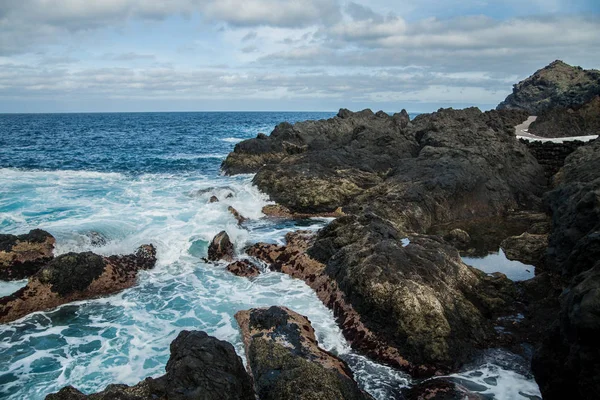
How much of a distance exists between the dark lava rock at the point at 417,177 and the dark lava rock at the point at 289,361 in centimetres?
890

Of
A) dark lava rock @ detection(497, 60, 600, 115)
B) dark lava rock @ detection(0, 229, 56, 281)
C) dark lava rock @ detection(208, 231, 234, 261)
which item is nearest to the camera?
dark lava rock @ detection(0, 229, 56, 281)

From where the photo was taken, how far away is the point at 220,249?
51.3 feet

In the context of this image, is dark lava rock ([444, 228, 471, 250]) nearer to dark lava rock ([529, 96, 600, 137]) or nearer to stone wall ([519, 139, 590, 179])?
stone wall ([519, 139, 590, 179])

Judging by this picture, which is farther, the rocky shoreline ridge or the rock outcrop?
the rock outcrop

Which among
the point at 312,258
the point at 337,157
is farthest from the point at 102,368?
the point at 337,157

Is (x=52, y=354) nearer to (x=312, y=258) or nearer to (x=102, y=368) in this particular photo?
(x=102, y=368)

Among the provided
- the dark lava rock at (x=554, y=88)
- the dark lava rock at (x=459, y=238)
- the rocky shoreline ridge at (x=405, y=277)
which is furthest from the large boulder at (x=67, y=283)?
the dark lava rock at (x=554, y=88)

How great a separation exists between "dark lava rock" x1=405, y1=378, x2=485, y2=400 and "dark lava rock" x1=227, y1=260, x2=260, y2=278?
24.0 feet

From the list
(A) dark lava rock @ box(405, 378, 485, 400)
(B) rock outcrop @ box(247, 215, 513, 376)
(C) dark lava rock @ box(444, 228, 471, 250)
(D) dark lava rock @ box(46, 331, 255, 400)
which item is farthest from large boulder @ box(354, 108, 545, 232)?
(D) dark lava rock @ box(46, 331, 255, 400)

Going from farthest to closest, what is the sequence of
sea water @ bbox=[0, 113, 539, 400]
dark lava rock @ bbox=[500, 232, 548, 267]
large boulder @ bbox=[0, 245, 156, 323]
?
dark lava rock @ bbox=[500, 232, 548, 267] → large boulder @ bbox=[0, 245, 156, 323] → sea water @ bbox=[0, 113, 539, 400]

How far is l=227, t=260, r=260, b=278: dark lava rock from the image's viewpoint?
14.2 meters

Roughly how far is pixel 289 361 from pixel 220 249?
28.2 feet

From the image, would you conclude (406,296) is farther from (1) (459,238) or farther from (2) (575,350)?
(1) (459,238)

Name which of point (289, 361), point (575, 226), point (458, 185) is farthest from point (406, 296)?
point (458, 185)
